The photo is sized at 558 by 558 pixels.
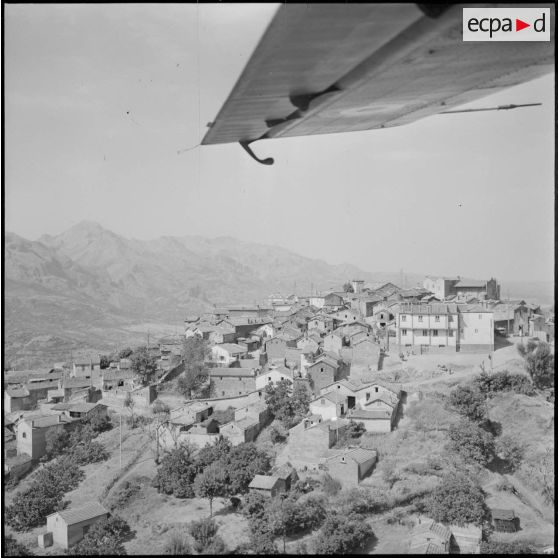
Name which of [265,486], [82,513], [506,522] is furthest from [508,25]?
[82,513]

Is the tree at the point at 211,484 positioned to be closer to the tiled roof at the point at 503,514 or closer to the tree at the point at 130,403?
the tiled roof at the point at 503,514

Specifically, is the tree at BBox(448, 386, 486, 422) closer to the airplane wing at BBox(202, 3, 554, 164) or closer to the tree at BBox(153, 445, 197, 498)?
the tree at BBox(153, 445, 197, 498)

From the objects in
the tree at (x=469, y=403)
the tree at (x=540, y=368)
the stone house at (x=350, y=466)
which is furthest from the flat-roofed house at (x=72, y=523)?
the tree at (x=540, y=368)

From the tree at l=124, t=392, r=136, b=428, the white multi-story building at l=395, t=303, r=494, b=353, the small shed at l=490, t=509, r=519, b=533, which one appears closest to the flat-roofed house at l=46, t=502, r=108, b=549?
the tree at l=124, t=392, r=136, b=428

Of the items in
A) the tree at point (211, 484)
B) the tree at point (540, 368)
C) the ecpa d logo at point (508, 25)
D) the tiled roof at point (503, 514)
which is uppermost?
the ecpa d logo at point (508, 25)

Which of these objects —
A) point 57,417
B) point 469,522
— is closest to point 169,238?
point 57,417
